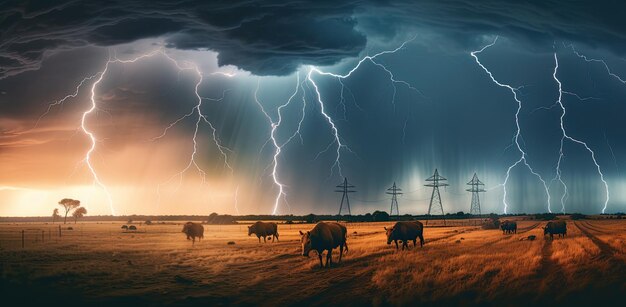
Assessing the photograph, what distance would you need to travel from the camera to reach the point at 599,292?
13586 millimetres

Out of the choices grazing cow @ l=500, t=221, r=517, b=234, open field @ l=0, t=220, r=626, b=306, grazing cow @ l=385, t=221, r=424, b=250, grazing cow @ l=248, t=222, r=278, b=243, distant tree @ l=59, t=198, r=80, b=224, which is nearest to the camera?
open field @ l=0, t=220, r=626, b=306

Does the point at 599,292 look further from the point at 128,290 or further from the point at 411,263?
the point at 128,290

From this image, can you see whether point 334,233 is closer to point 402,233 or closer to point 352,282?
point 352,282

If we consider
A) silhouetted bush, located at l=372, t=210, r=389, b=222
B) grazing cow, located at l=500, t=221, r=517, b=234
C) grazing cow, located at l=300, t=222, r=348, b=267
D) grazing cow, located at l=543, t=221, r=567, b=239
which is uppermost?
grazing cow, located at l=300, t=222, r=348, b=267

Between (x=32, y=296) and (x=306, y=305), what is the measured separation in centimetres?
885

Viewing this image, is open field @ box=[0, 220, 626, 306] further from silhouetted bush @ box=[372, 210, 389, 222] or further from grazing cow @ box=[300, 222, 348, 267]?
silhouetted bush @ box=[372, 210, 389, 222]

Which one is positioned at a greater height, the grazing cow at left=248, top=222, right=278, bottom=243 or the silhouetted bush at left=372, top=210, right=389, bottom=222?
the grazing cow at left=248, top=222, right=278, bottom=243

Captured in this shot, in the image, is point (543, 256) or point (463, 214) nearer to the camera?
point (543, 256)

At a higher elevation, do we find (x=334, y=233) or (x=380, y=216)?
(x=334, y=233)

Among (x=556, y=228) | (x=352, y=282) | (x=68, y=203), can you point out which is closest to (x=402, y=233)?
(x=352, y=282)

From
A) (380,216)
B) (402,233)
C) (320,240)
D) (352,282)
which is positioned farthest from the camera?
(380,216)

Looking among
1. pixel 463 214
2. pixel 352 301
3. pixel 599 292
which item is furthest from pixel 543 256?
pixel 463 214

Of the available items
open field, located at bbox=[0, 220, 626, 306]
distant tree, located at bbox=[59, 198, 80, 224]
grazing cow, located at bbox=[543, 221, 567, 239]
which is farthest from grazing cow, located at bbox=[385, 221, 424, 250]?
distant tree, located at bbox=[59, 198, 80, 224]

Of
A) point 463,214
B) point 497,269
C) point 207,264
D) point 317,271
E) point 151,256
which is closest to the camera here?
point 497,269
